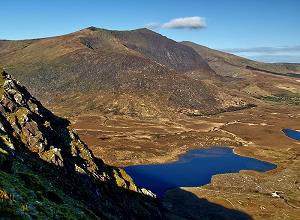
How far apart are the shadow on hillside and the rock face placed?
26.2 ft

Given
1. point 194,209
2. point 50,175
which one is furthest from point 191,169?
point 50,175

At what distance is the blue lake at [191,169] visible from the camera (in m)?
135

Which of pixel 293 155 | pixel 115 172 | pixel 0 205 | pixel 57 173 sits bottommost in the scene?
pixel 293 155

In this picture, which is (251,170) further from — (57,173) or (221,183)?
Answer: (57,173)

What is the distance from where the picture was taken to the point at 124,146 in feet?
641

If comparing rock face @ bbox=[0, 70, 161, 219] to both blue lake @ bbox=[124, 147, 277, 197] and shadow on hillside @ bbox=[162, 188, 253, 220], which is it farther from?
blue lake @ bbox=[124, 147, 277, 197]

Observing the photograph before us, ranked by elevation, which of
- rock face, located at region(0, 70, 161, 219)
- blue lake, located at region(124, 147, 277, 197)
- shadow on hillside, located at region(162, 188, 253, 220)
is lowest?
blue lake, located at region(124, 147, 277, 197)

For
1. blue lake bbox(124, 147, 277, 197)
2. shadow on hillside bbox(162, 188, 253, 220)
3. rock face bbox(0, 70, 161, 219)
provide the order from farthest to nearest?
blue lake bbox(124, 147, 277, 197) → shadow on hillside bbox(162, 188, 253, 220) → rock face bbox(0, 70, 161, 219)

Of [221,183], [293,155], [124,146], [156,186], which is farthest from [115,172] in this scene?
[293,155]

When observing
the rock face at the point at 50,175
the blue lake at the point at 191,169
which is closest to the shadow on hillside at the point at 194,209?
the rock face at the point at 50,175

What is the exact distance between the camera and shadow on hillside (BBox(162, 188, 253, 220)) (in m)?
98.5

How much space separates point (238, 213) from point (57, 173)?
198 ft

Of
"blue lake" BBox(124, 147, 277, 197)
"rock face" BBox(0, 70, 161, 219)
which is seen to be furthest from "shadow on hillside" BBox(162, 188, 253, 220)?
"blue lake" BBox(124, 147, 277, 197)

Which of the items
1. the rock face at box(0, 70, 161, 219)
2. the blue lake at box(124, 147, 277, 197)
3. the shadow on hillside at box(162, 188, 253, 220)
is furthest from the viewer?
the blue lake at box(124, 147, 277, 197)
